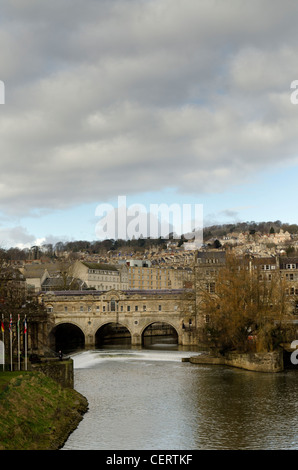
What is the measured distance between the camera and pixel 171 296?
81.7m

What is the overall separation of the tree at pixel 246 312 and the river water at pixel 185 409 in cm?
349

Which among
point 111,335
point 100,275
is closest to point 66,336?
point 111,335

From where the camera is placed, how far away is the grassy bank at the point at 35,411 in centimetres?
2575

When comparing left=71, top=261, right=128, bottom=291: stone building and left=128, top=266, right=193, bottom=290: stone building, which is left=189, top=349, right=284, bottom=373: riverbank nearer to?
left=71, top=261, right=128, bottom=291: stone building

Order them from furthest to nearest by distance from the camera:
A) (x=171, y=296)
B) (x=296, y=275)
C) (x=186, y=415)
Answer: (x=296, y=275) < (x=171, y=296) < (x=186, y=415)

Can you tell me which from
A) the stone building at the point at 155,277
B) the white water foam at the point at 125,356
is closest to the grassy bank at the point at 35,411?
the white water foam at the point at 125,356

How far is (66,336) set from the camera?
92.1 metres

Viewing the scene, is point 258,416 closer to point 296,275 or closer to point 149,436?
point 149,436

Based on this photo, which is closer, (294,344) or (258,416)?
(258,416)

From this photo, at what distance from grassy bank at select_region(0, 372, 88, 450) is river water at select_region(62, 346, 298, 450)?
775 mm

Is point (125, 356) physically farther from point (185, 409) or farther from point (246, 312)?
point (185, 409)

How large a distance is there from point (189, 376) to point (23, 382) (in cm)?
1922

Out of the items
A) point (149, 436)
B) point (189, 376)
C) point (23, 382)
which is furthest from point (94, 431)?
point (189, 376)

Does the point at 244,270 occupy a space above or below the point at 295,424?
above
